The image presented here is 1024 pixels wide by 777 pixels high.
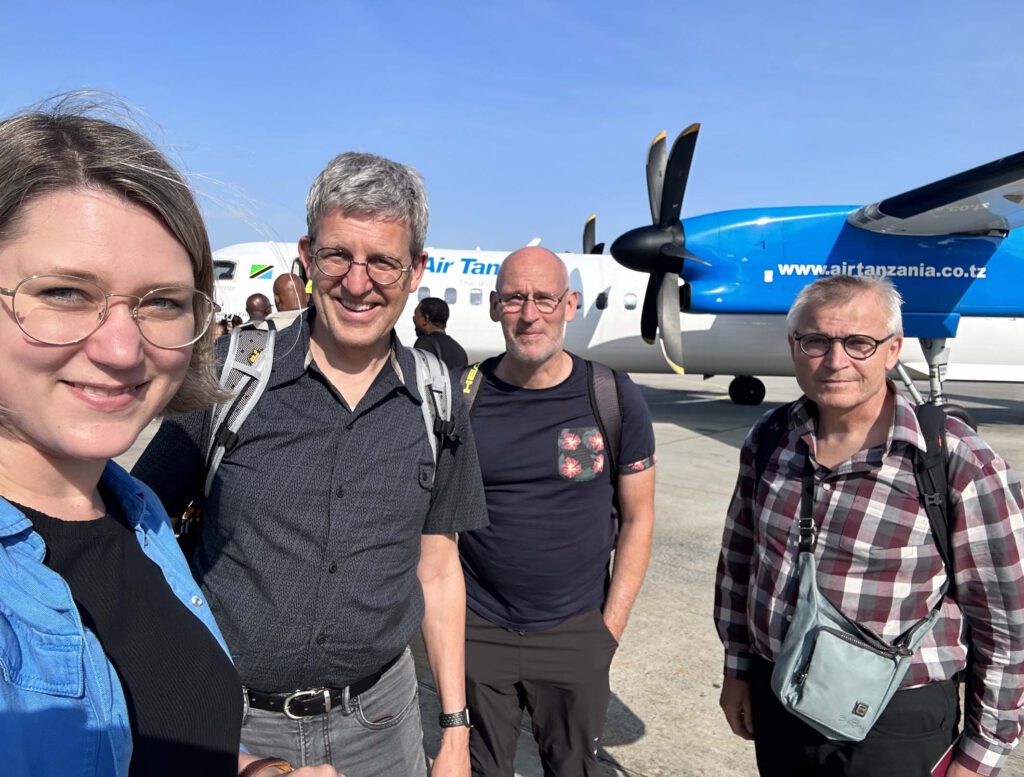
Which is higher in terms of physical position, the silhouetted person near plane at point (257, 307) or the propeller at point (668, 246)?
the propeller at point (668, 246)

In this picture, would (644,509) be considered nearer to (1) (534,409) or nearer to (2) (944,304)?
(1) (534,409)

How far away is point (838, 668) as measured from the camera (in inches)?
66.4

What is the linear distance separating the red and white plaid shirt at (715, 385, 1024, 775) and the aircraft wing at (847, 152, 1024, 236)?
8.05 m

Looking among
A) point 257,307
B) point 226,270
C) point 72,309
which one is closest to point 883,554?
point 72,309

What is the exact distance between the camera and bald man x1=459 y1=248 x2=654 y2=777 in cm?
231

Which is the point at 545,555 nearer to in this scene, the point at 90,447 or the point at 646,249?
the point at 90,447

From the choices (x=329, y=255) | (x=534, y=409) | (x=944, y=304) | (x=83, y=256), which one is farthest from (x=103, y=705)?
(x=944, y=304)

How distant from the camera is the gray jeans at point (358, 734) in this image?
1.56 metres

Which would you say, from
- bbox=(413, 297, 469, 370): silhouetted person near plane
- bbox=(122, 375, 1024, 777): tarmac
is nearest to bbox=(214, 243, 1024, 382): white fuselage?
bbox=(122, 375, 1024, 777): tarmac

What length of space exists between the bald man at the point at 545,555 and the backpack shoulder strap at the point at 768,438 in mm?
450

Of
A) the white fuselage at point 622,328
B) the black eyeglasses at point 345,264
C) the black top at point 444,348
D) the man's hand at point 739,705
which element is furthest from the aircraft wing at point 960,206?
the black eyeglasses at point 345,264

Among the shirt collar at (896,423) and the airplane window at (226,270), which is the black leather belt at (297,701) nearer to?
the shirt collar at (896,423)

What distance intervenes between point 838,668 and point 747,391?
1385 cm

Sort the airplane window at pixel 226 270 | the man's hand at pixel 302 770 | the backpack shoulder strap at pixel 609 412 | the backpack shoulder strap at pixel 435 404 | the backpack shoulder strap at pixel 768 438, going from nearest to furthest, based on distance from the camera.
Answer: the man's hand at pixel 302 770
the backpack shoulder strap at pixel 435 404
the backpack shoulder strap at pixel 768 438
the backpack shoulder strap at pixel 609 412
the airplane window at pixel 226 270
